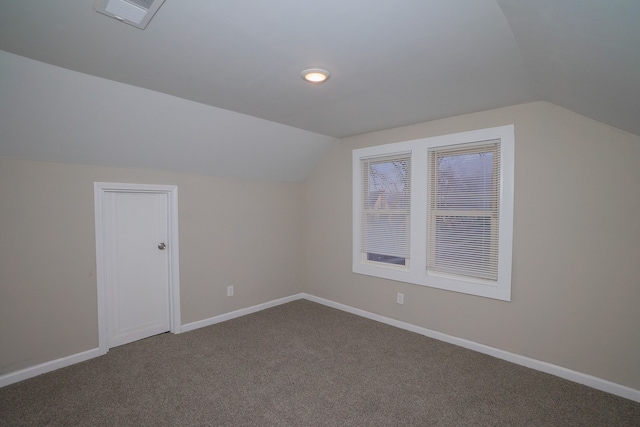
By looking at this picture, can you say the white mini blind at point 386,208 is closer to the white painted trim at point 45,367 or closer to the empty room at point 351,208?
the empty room at point 351,208

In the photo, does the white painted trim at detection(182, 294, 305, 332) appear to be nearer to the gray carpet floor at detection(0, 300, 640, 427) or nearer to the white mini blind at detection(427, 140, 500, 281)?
the gray carpet floor at detection(0, 300, 640, 427)

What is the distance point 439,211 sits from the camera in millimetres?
3422

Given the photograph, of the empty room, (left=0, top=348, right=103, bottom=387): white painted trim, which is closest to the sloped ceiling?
the empty room

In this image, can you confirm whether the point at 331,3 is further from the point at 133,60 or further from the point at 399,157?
the point at 399,157

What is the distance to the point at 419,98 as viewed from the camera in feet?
8.82

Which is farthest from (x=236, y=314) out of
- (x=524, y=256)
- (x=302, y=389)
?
(x=524, y=256)

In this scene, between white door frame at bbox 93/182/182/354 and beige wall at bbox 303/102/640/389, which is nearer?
beige wall at bbox 303/102/640/389

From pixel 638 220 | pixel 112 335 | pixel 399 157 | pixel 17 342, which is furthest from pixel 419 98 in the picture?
pixel 17 342

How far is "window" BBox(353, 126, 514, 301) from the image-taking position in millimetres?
2984

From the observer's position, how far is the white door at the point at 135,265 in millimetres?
3158

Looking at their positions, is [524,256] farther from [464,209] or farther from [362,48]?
[362,48]

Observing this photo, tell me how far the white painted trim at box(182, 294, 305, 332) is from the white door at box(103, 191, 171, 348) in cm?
26

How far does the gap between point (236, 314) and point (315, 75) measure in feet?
10.4

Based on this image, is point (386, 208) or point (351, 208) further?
point (351, 208)
